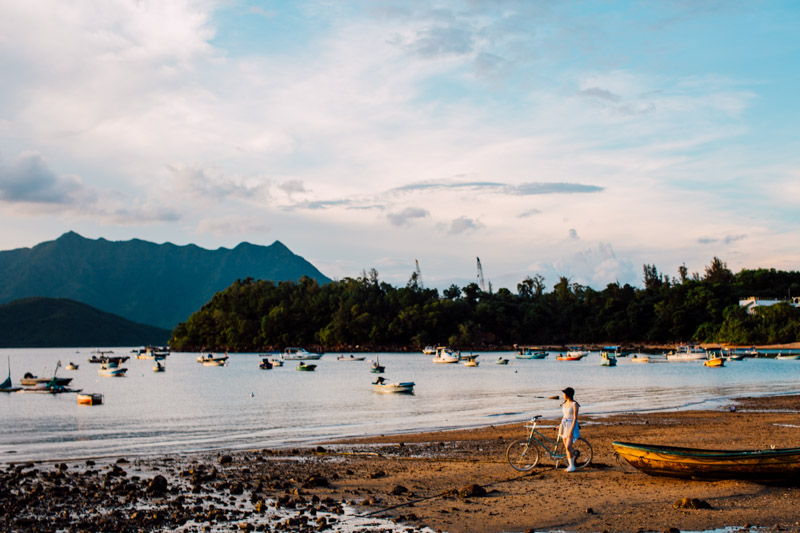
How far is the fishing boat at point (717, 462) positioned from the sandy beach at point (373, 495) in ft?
0.90

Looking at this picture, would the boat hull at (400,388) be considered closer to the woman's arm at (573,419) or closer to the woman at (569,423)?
the woman at (569,423)

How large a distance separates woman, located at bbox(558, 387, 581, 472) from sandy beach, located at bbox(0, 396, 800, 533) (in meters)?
0.65

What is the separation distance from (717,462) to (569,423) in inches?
134

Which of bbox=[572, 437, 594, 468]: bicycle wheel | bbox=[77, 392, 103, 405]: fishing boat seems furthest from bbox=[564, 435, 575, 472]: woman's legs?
bbox=[77, 392, 103, 405]: fishing boat

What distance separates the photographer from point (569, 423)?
17.6m

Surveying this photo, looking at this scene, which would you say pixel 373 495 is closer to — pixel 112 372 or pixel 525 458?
pixel 525 458

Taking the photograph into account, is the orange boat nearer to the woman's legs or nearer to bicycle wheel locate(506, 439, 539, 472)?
bicycle wheel locate(506, 439, 539, 472)

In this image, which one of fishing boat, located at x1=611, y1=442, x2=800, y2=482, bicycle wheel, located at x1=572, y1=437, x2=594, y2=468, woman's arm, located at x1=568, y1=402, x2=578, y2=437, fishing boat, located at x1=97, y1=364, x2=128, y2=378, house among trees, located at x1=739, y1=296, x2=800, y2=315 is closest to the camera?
fishing boat, located at x1=611, y1=442, x2=800, y2=482

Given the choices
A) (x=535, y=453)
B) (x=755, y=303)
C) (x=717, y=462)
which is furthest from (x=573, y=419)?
Answer: (x=755, y=303)

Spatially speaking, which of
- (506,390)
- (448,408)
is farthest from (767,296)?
(448,408)

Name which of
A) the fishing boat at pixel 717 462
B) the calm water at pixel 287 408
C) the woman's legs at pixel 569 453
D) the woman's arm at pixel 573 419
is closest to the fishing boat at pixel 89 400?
the calm water at pixel 287 408

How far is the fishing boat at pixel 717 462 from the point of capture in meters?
15.5

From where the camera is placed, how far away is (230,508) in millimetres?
16031

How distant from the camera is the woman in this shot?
57.3 feet
